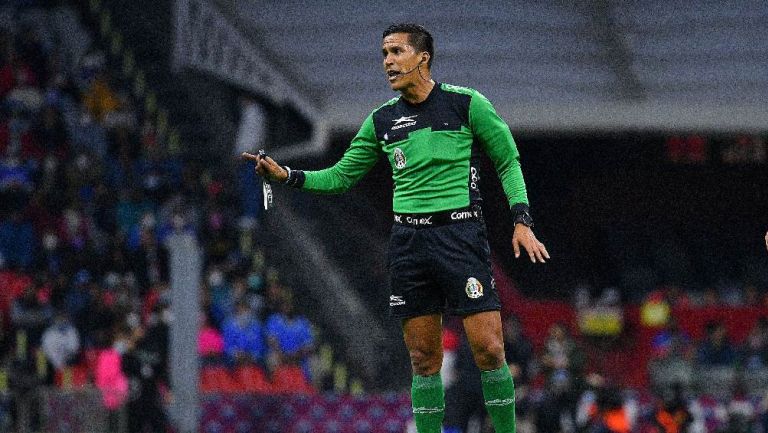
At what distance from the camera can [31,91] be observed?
79.5 ft

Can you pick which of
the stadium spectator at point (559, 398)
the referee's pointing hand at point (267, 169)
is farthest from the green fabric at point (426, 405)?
the stadium spectator at point (559, 398)

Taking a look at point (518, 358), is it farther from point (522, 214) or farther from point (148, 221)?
point (522, 214)

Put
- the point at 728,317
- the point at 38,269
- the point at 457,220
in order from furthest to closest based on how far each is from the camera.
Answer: the point at 728,317 → the point at 38,269 → the point at 457,220

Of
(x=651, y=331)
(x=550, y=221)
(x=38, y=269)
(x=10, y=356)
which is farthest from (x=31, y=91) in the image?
(x=651, y=331)

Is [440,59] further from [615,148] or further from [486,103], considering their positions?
[486,103]

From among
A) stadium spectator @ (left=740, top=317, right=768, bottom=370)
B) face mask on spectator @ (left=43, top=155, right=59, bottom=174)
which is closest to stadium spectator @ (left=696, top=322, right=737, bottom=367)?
stadium spectator @ (left=740, top=317, right=768, bottom=370)

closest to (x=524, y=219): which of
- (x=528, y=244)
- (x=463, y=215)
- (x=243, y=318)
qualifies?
(x=528, y=244)

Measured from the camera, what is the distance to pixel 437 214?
7.40m

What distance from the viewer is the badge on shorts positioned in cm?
730

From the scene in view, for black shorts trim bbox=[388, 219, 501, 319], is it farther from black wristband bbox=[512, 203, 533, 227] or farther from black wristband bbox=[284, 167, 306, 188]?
black wristband bbox=[284, 167, 306, 188]

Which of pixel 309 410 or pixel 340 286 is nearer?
pixel 309 410

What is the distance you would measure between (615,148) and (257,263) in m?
6.53

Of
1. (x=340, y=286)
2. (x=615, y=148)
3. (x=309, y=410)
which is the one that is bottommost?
(x=309, y=410)

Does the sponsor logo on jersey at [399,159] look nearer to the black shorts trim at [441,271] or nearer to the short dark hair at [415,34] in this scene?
the black shorts trim at [441,271]
